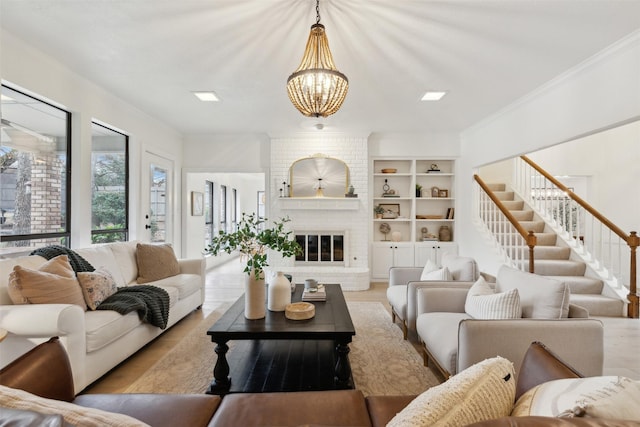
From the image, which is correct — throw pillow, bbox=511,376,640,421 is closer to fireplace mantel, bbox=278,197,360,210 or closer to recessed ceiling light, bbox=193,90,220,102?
recessed ceiling light, bbox=193,90,220,102

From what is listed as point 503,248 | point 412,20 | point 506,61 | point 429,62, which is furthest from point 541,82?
point 503,248

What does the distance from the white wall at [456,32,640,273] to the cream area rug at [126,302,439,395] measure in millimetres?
2677

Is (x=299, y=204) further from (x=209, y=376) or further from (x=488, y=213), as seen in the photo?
(x=209, y=376)

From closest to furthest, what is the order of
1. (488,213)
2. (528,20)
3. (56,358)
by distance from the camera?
(56,358) → (528,20) → (488,213)

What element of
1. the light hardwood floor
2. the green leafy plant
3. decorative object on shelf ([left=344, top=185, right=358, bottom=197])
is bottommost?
the light hardwood floor

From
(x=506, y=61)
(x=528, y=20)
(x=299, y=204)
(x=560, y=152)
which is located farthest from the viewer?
(x=560, y=152)

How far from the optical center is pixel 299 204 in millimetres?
5902

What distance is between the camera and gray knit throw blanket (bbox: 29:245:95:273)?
9.14 ft

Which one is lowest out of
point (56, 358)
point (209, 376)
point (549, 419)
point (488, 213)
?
point (209, 376)

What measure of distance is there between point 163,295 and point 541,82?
4524 millimetres

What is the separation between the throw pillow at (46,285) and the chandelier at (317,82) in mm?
2178

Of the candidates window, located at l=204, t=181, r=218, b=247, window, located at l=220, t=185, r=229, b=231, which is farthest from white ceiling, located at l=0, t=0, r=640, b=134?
window, located at l=220, t=185, r=229, b=231

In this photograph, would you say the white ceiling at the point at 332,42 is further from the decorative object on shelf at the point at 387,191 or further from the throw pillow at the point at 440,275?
the decorative object on shelf at the point at 387,191

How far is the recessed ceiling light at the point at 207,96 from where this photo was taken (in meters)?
4.00
